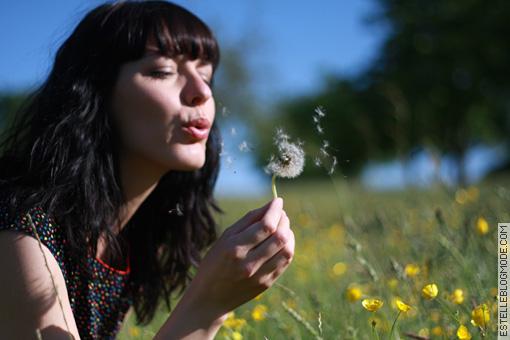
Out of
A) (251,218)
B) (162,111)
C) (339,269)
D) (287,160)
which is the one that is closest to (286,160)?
(287,160)

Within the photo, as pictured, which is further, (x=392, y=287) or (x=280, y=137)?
(x=392, y=287)

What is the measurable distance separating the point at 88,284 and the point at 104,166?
0.40 m

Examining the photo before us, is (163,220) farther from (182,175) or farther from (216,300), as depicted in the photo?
(216,300)


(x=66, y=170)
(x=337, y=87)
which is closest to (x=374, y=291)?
(x=66, y=170)

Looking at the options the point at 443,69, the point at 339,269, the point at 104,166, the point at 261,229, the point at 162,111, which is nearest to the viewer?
the point at 261,229

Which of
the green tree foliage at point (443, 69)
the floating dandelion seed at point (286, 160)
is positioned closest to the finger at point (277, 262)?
the floating dandelion seed at point (286, 160)

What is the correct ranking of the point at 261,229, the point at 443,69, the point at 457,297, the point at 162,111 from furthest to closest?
the point at 443,69, the point at 162,111, the point at 457,297, the point at 261,229

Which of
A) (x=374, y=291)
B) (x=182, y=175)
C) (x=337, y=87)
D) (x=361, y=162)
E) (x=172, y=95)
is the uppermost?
(x=172, y=95)

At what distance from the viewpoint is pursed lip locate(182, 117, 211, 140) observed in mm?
1850

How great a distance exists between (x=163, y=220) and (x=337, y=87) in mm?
23054

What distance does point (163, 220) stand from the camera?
244 centimetres

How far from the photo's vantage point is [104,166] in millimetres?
1961

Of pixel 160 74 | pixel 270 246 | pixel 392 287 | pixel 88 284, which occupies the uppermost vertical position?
pixel 160 74

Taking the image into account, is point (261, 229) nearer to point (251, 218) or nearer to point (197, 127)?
point (251, 218)
